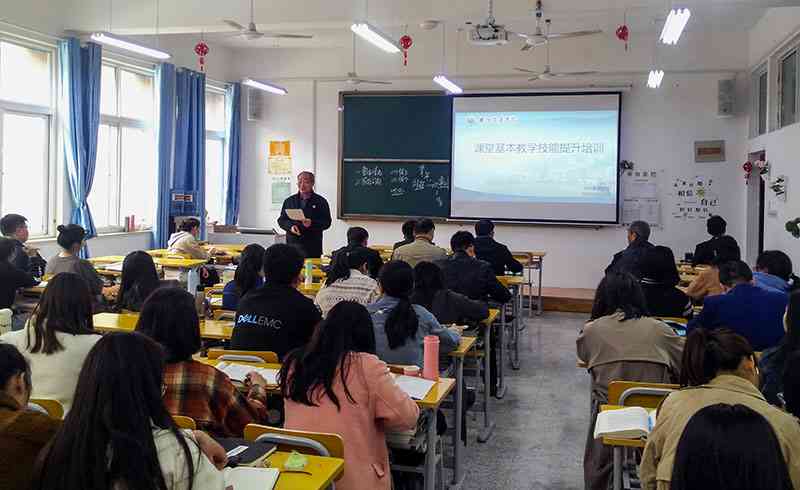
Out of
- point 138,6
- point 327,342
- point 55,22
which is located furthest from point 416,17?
point 327,342

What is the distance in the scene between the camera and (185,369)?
8.74ft

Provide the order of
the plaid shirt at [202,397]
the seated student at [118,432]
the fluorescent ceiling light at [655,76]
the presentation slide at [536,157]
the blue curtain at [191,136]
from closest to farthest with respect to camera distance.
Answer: the seated student at [118,432]
the plaid shirt at [202,397]
the fluorescent ceiling light at [655,76]
the blue curtain at [191,136]
the presentation slide at [536,157]

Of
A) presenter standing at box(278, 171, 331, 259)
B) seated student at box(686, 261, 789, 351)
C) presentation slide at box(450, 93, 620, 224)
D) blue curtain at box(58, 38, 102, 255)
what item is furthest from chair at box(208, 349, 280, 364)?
presentation slide at box(450, 93, 620, 224)

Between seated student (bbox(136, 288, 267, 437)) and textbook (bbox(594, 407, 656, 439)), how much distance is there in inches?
52.9

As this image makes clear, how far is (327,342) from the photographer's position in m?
2.74

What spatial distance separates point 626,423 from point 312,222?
573 centimetres

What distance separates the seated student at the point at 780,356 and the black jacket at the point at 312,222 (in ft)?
17.5

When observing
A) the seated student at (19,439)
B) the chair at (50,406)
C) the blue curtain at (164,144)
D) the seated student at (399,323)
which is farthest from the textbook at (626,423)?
the blue curtain at (164,144)

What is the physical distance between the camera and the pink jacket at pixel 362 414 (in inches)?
107

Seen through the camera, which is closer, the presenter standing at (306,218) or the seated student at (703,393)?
the seated student at (703,393)

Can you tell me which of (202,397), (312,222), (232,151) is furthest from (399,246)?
(232,151)

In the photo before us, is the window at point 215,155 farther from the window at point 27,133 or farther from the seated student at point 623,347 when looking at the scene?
the seated student at point 623,347

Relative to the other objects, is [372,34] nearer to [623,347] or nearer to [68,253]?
[68,253]

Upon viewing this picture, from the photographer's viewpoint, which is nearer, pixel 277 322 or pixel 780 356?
pixel 780 356
